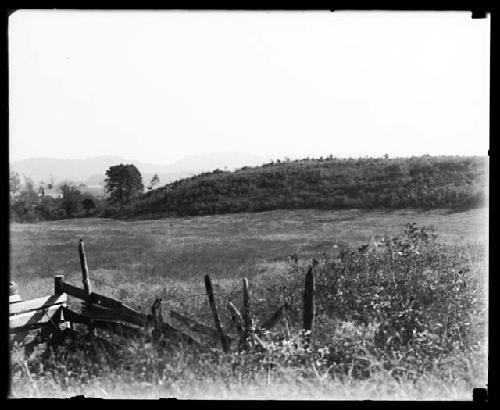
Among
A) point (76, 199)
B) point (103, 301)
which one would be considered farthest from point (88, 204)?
point (103, 301)

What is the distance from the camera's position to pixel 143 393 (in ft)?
20.0

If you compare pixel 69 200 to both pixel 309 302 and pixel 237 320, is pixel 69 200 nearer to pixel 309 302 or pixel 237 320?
pixel 237 320

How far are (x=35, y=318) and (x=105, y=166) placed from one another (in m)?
1.81

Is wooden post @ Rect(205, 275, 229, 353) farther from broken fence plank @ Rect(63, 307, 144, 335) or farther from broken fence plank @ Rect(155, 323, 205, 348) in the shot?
broken fence plank @ Rect(63, 307, 144, 335)

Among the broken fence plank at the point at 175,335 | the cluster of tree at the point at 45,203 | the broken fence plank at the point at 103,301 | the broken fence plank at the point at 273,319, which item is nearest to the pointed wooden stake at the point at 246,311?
the broken fence plank at the point at 273,319

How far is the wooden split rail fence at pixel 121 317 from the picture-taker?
6.28 meters

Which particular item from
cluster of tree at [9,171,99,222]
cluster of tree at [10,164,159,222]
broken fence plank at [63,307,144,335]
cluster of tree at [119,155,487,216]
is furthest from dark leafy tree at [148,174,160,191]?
broken fence plank at [63,307,144,335]

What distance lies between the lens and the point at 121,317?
6.55m

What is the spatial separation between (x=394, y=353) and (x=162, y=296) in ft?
8.07

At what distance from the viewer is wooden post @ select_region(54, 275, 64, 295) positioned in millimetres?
6715
